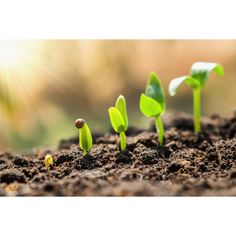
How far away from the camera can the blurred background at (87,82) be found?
2.12 meters

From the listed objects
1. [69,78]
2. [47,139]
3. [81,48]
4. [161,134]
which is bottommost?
[47,139]

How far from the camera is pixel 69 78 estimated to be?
7.48 feet

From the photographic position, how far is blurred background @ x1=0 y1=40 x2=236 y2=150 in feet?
6.97

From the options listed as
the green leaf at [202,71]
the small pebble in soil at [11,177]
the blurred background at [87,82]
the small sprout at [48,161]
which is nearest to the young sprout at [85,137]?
the small sprout at [48,161]

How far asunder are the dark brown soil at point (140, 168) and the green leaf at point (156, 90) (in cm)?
15

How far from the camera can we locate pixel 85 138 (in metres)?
1.40

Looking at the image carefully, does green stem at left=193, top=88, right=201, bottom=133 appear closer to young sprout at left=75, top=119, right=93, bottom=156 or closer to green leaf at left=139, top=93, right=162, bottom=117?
green leaf at left=139, top=93, right=162, bottom=117

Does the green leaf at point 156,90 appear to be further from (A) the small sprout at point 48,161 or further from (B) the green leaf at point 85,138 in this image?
(A) the small sprout at point 48,161

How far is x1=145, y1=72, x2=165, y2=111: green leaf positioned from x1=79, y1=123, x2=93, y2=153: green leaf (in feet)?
0.85

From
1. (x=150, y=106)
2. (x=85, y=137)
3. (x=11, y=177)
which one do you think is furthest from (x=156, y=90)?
(x=11, y=177)
